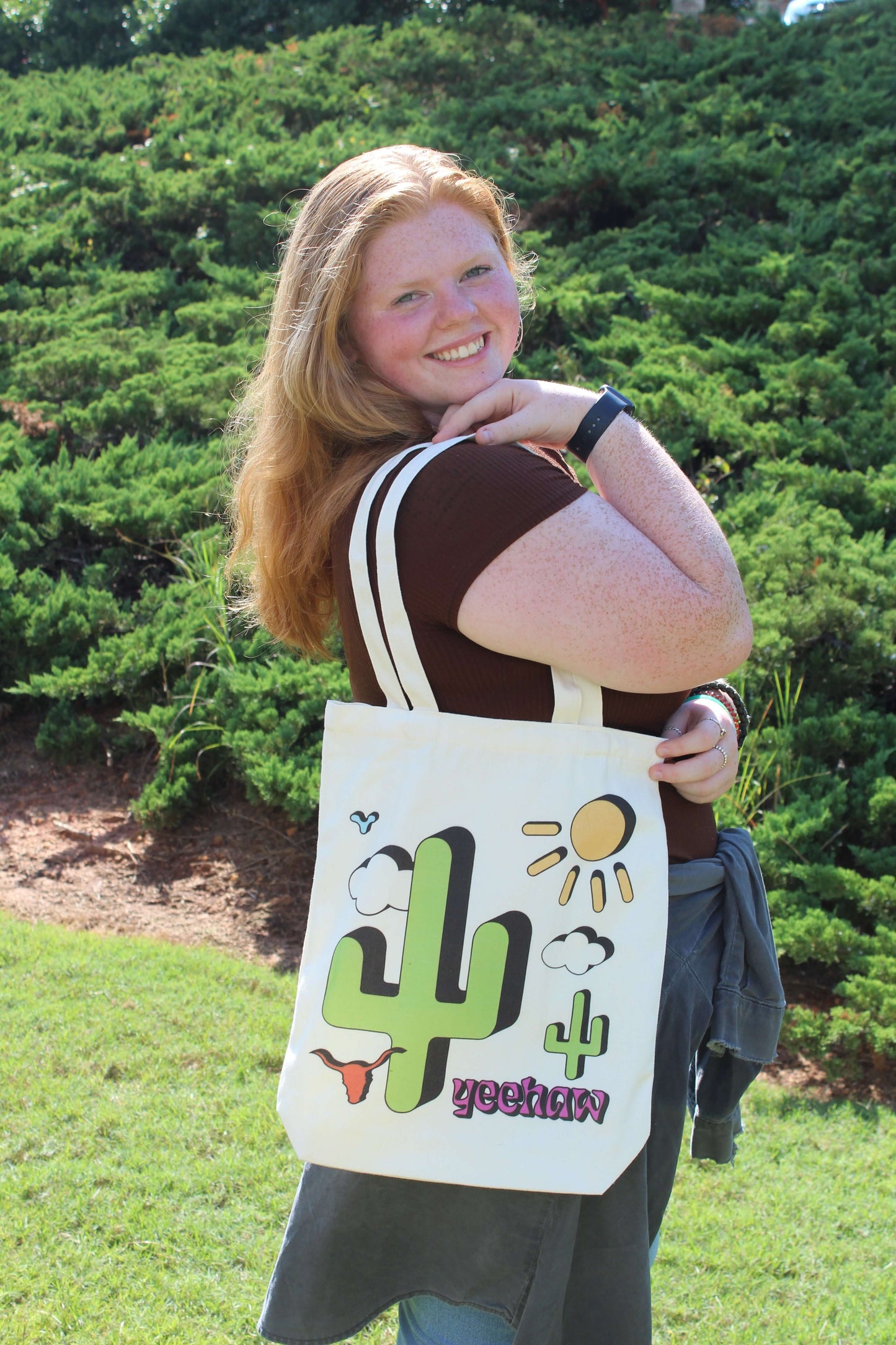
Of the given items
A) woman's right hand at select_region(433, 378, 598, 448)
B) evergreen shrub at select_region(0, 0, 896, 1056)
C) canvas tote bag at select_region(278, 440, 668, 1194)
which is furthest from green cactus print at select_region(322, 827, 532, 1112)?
evergreen shrub at select_region(0, 0, 896, 1056)

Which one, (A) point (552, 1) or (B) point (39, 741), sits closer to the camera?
(B) point (39, 741)

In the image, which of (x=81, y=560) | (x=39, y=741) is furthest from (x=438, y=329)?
(x=81, y=560)

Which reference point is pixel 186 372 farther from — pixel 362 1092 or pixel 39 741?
pixel 362 1092

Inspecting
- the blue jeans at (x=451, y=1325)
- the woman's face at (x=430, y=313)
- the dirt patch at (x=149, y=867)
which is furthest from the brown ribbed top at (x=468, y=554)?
the dirt patch at (x=149, y=867)

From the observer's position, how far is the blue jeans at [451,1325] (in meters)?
1.53

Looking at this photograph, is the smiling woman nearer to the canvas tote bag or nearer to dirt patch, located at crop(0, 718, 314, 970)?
the canvas tote bag

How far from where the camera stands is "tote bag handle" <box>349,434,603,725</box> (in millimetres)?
1368

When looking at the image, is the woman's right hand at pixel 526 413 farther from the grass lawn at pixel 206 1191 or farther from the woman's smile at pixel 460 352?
the grass lawn at pixel 206 1191

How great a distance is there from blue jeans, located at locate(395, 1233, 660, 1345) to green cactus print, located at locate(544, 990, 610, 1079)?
38 centimetres

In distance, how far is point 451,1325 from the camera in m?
1.56

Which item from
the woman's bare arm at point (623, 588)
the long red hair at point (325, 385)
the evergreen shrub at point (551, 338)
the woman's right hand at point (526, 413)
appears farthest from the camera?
the evergreen shrub at point (551, 338)

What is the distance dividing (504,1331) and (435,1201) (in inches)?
9.0

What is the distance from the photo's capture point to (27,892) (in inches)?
171

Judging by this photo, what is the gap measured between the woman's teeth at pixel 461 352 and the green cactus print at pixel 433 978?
702mm
